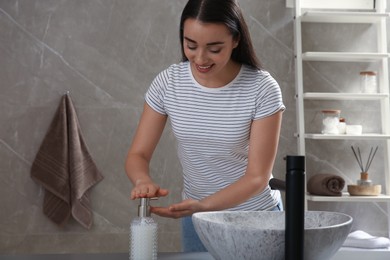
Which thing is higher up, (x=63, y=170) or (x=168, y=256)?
(x=63, y=170)

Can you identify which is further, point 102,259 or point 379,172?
point 379,172

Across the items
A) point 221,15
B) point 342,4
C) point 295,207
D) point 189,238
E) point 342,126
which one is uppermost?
point 342,4

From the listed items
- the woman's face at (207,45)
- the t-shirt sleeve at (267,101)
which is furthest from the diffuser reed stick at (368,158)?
the woman's face at (207,45)

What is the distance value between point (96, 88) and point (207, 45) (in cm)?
181

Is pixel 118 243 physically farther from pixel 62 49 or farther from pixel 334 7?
pixel 334 7

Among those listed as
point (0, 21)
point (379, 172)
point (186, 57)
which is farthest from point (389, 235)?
point (0, 21)

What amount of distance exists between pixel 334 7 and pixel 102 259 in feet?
8.56

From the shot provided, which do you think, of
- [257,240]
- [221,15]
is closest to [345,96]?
[221,15]

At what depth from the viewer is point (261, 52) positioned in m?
3.33

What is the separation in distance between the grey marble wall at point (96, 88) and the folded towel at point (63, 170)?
0.06 m

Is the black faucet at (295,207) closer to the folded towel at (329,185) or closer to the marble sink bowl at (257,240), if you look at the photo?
the marble sink bowl at (257,240)

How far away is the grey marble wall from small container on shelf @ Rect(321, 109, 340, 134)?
0.54ft

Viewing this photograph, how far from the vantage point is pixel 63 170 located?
3.14 metres

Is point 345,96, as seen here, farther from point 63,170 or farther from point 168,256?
point 168,256
